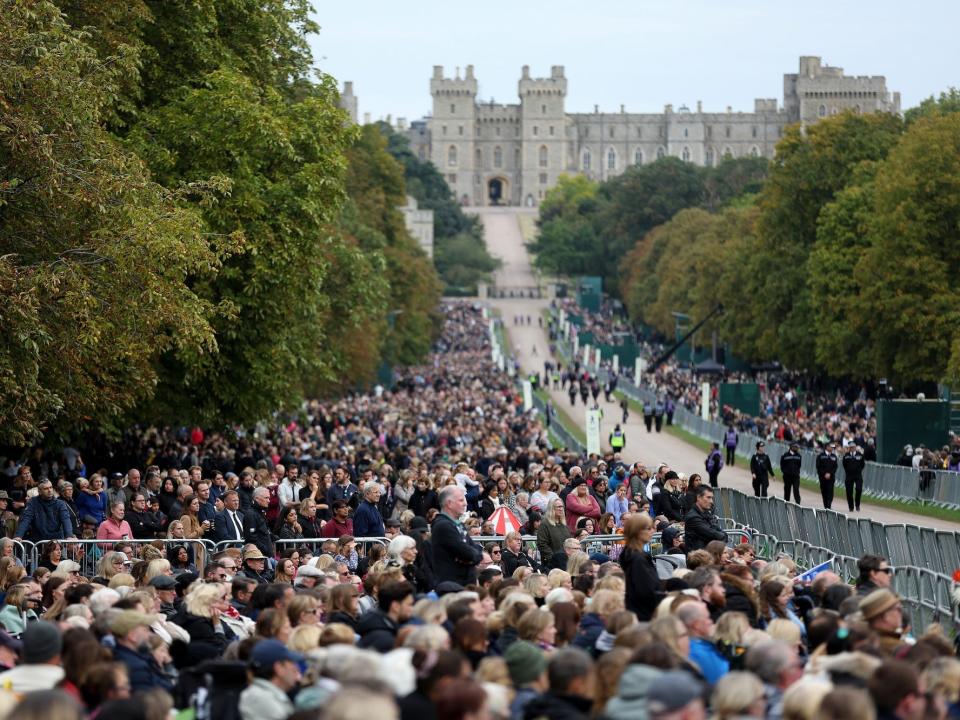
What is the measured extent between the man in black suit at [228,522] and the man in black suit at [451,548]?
4556 mm

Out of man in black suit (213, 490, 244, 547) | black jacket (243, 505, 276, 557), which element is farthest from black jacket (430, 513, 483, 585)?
man in black suit (213, 490, 244, 547)

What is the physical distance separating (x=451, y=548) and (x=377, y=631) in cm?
370

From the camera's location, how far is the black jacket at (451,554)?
15.2m

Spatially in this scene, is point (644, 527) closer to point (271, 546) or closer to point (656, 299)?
point (271, 546)

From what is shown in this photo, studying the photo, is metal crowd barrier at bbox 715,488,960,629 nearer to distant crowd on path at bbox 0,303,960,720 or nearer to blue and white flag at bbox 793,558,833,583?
blue and white flag at bbox 793,558,833,583

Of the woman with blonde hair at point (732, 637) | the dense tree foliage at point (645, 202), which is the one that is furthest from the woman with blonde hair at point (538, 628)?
the dense tree foliage at point (645, 202)

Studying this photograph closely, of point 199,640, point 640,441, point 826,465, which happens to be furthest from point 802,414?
point 199,640

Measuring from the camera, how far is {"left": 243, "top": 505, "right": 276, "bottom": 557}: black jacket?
18953 millimetres

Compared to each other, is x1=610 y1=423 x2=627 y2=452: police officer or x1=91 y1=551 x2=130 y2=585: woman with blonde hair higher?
x1=91 y1=551 x2=130 y2=585: woman with blonde hair

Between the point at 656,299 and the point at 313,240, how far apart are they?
84883mm

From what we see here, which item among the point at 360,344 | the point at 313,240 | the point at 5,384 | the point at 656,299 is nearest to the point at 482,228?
the point at 656,299

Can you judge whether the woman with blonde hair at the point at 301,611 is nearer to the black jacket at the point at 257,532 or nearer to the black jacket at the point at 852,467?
the black jacket at the point at 257,532

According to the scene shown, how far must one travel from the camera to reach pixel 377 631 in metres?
11.6

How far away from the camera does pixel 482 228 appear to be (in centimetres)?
19100
